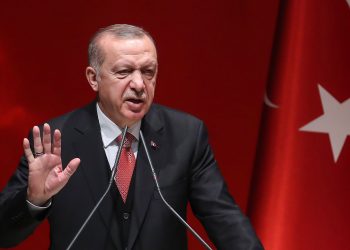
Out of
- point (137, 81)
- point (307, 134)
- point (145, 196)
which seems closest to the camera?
point (137, 81)

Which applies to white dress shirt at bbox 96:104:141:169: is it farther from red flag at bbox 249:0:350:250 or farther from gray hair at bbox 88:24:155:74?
red flag at bbox 249:0:350:250

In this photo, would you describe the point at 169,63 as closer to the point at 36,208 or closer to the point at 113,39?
the point at 113,39

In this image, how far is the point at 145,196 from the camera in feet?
5.75

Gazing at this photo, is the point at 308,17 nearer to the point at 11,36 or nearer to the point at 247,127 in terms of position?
the point at 247,127

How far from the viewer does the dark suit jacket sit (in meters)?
1.69

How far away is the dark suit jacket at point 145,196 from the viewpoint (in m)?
1.69

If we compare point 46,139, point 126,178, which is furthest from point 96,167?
point 46,139

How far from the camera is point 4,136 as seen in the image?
2408 millimetres

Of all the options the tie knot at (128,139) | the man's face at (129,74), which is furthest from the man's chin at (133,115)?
the tie knot at (128,139)

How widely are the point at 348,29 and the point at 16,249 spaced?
1447mm

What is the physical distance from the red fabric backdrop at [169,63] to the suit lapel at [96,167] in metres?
0.65

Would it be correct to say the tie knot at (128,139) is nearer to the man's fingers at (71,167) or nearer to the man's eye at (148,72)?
the man's eye at (148,72)

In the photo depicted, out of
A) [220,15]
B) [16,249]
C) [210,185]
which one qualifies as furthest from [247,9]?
[16,249]

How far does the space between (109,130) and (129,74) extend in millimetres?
201
